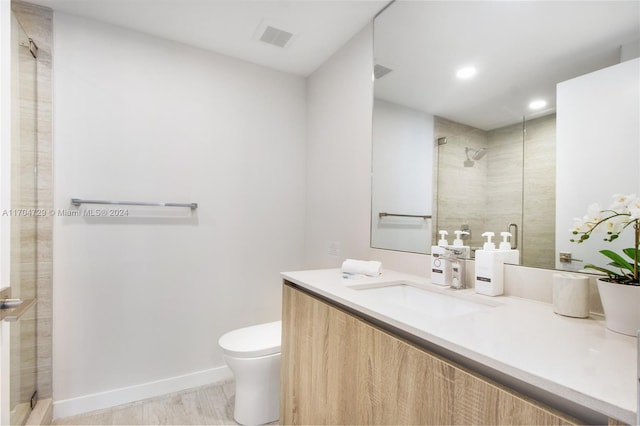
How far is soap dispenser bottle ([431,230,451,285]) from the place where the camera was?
1.30 meters

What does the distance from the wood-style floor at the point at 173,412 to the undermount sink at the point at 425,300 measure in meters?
1.19

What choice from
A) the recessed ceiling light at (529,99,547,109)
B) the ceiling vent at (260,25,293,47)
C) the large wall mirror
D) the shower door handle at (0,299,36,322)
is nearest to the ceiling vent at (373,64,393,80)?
the large wall mirror

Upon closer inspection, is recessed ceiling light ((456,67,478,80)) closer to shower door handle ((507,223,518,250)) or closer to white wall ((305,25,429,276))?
white wall ((305,25,429,276))

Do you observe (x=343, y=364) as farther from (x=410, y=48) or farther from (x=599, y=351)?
(x=410, y=48)

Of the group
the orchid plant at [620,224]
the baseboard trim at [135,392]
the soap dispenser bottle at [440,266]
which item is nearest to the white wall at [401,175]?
the soap dispenser bottle at [440,266]

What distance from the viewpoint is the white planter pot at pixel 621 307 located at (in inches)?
28.8

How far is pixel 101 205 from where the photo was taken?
Result: 1863 mm

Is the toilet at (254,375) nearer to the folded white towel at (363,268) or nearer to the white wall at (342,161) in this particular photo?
the folded white towel at (363,268)

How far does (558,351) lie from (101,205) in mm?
2216

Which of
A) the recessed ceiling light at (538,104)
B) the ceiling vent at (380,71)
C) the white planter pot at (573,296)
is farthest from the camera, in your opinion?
the ceiling vent at (380,71)

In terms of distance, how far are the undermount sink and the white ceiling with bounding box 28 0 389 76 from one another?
5.04ft

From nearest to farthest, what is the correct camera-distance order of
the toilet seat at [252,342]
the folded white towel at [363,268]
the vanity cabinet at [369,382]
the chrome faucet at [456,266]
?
the vanity cabinet at [369,382], the chrome faucet at [456,266], the folded white towel at [363,268], the toilet seat at [252,342]

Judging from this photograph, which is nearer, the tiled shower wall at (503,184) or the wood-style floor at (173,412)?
the tiled shower wall at (503,184)

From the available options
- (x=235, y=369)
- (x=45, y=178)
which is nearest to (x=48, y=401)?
(x=235, y=369)
